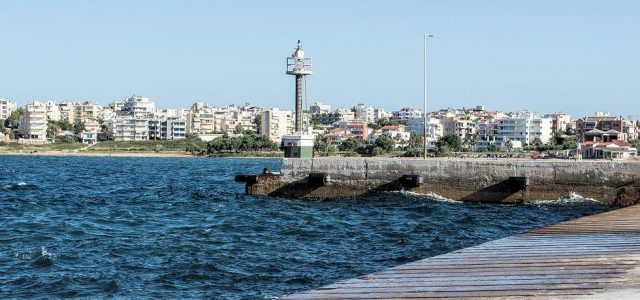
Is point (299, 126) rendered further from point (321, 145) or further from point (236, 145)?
point (236, 145)

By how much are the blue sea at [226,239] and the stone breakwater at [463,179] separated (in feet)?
1.81

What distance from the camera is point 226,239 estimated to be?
68.6 ft

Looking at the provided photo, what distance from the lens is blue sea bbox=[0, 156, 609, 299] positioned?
48.6 feet

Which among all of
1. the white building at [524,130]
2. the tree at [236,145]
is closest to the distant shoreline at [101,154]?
the tree at [236,145]

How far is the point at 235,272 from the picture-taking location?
52.1 feet

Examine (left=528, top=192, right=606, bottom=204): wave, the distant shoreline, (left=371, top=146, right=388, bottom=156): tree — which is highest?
(left=528, top=192, right=606, bottom=204): wave

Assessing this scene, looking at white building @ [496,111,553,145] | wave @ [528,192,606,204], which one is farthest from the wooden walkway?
white building @ [496,111,553,145]

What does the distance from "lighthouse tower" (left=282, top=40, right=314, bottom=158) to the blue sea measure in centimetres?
482

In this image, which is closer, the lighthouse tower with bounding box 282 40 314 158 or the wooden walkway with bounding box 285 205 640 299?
the wooden walkway with bounding box 285 205 640 299

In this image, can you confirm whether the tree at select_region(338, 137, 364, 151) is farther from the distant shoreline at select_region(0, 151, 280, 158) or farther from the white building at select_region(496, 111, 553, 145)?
the white building at select_region(496, 111, 553, 145)

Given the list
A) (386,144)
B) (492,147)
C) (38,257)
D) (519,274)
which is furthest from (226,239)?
(492,147)

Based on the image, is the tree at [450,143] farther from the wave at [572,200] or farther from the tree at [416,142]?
the wave at [572,200]

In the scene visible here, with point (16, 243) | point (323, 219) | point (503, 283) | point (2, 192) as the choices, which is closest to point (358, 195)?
point (323, 219)

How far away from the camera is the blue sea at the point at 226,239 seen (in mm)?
14828
